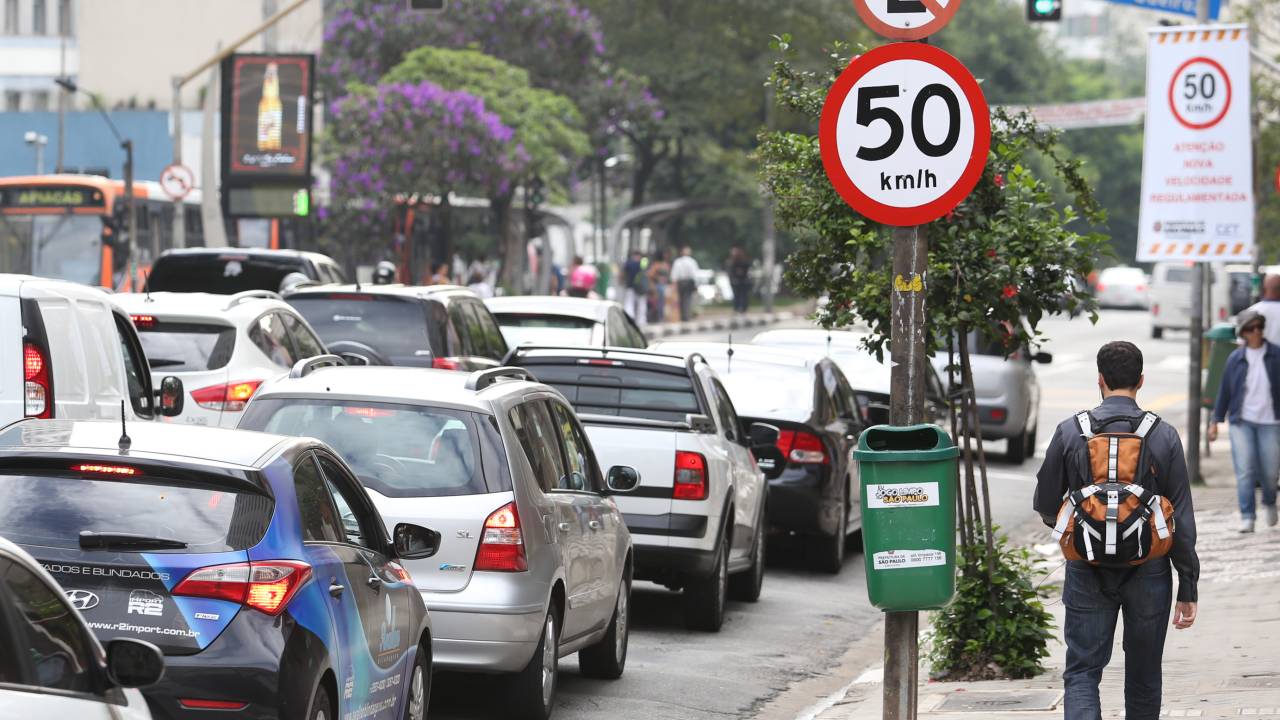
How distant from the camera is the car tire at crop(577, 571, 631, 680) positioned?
405 inches

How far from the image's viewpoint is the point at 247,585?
6.04 meters

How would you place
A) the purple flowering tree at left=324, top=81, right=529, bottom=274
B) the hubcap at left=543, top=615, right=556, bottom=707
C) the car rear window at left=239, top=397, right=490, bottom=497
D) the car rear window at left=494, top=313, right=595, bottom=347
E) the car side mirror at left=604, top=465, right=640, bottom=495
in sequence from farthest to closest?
the purple flowering tree at left=324, top=81, right=529, bottom=274
the car rear window at left=494, top=313, right=595, bottom=347
the car side mirror at left=604, top=465, right=640, bottom=495
the hubcap at left=543, top=615, right=556, bottom=707
the car rear window at left=239, top=397, right=490, bottom=497

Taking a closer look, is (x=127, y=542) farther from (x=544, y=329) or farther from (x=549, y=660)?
(x=544, y=329)

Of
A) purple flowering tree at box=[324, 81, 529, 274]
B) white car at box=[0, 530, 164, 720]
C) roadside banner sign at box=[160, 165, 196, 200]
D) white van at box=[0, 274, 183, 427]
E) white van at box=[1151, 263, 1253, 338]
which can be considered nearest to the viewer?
white car at box=[0, 530, 164, 720]

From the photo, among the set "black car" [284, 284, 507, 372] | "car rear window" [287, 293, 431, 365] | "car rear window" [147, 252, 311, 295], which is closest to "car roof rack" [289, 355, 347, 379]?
"black car" [284, 284, 507, 372]

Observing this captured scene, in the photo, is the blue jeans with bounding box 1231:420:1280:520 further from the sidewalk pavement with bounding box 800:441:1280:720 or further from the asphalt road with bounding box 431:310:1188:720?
the asphalt road with bounding box 431:310:1188:720

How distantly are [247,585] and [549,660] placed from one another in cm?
315

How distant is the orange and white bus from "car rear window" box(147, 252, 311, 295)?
12.2 metres

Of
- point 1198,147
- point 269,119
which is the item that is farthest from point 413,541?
point 269,119

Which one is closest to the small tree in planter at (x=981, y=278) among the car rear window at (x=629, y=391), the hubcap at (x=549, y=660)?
the car rear window at (x=629, y=391)

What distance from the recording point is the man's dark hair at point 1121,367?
7422 millimetres

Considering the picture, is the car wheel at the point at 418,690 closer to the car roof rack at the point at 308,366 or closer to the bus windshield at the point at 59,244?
the car roof rack at the point at 308,366

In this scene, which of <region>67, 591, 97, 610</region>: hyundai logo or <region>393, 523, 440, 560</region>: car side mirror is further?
<region>393, 523, 440, 560</region>: car side mirror

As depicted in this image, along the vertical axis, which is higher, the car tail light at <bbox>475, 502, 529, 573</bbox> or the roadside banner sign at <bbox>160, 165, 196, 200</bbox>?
the roadside banner sign at <bbox>160, 165, 196, 200</bbox>
